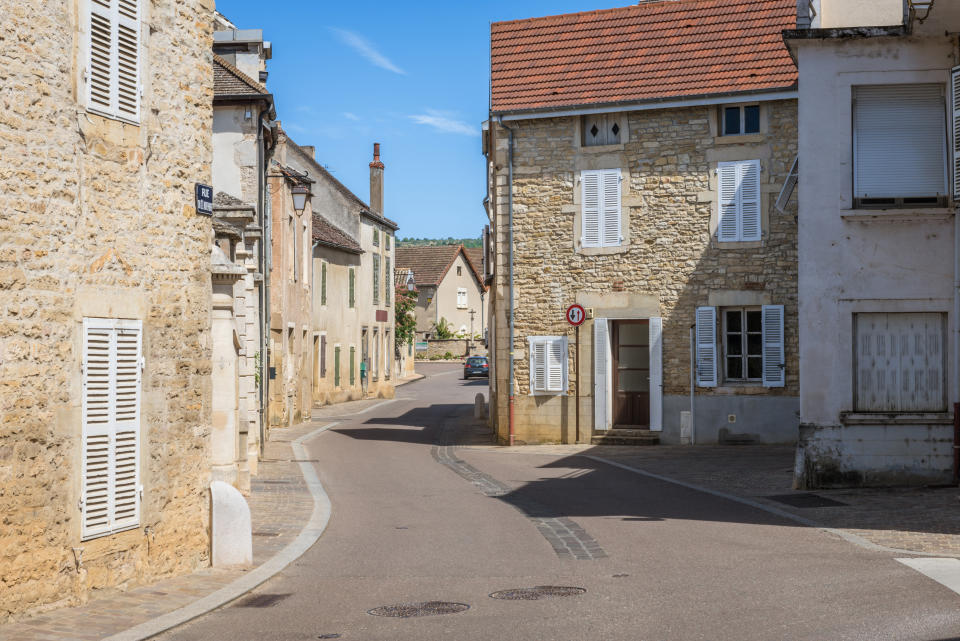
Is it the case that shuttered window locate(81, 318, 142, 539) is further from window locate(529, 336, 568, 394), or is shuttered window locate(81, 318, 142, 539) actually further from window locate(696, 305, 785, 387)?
window locate(696, 305, 785, 387)

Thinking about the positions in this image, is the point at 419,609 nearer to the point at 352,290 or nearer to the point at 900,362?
the point at 900,362

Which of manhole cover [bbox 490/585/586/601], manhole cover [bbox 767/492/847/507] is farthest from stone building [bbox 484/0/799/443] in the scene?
manhole cover [bbox 490/585/586/601]

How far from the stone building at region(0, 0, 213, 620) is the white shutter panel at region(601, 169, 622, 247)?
14.2 meters

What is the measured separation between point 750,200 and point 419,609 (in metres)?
16.3

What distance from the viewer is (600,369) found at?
77.4ft

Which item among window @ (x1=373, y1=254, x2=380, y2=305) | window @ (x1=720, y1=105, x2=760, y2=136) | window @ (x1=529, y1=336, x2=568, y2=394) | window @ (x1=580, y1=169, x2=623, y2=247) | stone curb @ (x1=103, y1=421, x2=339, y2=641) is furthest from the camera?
window @ (x1=373, y1=254, x2=380, y2=305)

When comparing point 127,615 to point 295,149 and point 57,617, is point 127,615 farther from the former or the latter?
point 295,149

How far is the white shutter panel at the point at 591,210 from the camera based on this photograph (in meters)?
23.8

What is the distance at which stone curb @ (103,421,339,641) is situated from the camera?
309 inches

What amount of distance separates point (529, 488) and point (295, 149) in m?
24.4

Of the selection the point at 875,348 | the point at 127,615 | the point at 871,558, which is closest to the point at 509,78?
the point at 875,348

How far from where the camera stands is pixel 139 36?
372 inches

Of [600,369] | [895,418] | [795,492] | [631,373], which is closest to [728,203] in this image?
[631,373]

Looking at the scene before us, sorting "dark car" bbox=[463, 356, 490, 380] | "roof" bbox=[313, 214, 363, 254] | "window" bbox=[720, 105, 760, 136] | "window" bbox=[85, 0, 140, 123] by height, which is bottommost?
"dark car" bbox=[463, 356, 490, 380]
